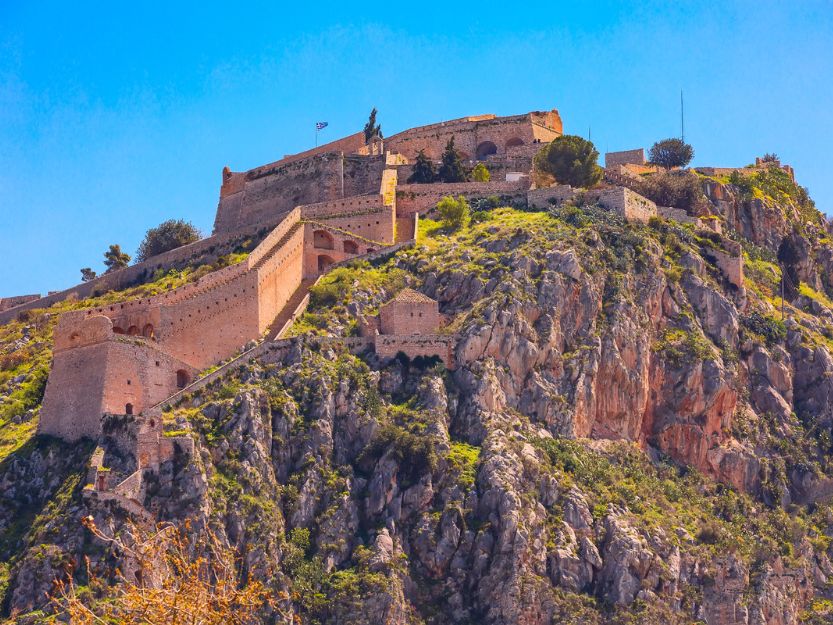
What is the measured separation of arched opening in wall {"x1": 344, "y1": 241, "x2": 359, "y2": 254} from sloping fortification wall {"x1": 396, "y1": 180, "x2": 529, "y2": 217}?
685 cm

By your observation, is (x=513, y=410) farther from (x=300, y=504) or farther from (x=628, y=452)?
(x=300, y=504)

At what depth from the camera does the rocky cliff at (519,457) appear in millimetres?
59844

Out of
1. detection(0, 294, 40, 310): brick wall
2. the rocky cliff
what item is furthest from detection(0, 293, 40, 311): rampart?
the rocky cliff

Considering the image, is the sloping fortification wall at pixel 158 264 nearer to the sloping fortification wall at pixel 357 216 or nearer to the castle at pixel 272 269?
the castle at pixel 272 269

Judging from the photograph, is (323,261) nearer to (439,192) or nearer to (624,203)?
(439,192)

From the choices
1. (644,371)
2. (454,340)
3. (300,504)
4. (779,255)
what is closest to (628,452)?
(644,371)

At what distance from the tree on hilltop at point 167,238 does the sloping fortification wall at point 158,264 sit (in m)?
3.68

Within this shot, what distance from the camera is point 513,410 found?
224ft

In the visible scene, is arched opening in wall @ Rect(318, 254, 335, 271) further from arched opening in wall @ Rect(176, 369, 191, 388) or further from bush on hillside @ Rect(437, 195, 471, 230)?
arched opening in wall @ Rect(176, 369, 191, 388)

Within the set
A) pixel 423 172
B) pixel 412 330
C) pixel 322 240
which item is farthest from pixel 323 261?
pixel 423 172

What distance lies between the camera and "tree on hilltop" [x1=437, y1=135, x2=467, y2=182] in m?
90.1

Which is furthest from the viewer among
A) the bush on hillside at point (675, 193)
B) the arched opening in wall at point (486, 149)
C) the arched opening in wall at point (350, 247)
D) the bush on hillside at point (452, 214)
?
the arched opening in wall at point (486, 149)

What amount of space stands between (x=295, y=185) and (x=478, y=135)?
14348 millimetres

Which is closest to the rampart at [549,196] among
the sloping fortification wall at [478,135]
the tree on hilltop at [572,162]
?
the tree on hilltop at [572,162]
